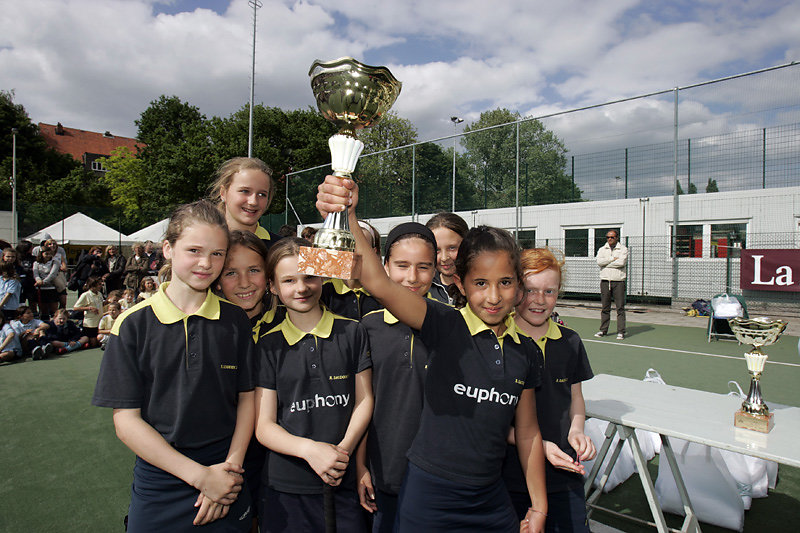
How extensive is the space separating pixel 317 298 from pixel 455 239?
38.2 inches

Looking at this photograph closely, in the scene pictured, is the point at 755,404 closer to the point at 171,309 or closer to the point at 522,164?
the point at 171,309

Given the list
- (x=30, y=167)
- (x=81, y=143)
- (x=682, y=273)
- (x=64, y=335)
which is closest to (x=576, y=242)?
(x=682, y=273)

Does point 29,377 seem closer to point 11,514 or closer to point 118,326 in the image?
point 11,514

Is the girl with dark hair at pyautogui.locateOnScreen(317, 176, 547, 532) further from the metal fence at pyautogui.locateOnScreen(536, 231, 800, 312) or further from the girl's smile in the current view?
the metal fence at pyautogui.locateOnScreen(536, 231, 800, 312)

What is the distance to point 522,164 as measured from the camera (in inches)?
498

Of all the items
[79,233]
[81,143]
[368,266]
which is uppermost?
[81,143]

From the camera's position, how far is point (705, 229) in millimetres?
10547

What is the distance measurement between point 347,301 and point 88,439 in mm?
2929

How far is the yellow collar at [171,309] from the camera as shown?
1.56m

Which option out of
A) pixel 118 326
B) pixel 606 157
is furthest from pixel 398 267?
pixel 606 157

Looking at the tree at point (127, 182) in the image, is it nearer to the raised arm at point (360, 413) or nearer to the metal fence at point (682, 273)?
the metal fence at point (682, 273)

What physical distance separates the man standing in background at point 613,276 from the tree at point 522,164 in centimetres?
482

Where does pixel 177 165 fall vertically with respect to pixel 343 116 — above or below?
above

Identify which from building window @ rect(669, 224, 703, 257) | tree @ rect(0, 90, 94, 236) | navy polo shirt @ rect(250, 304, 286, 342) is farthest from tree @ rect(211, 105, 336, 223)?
navy polo shirt @ rect(250, 304, 286, 342)
